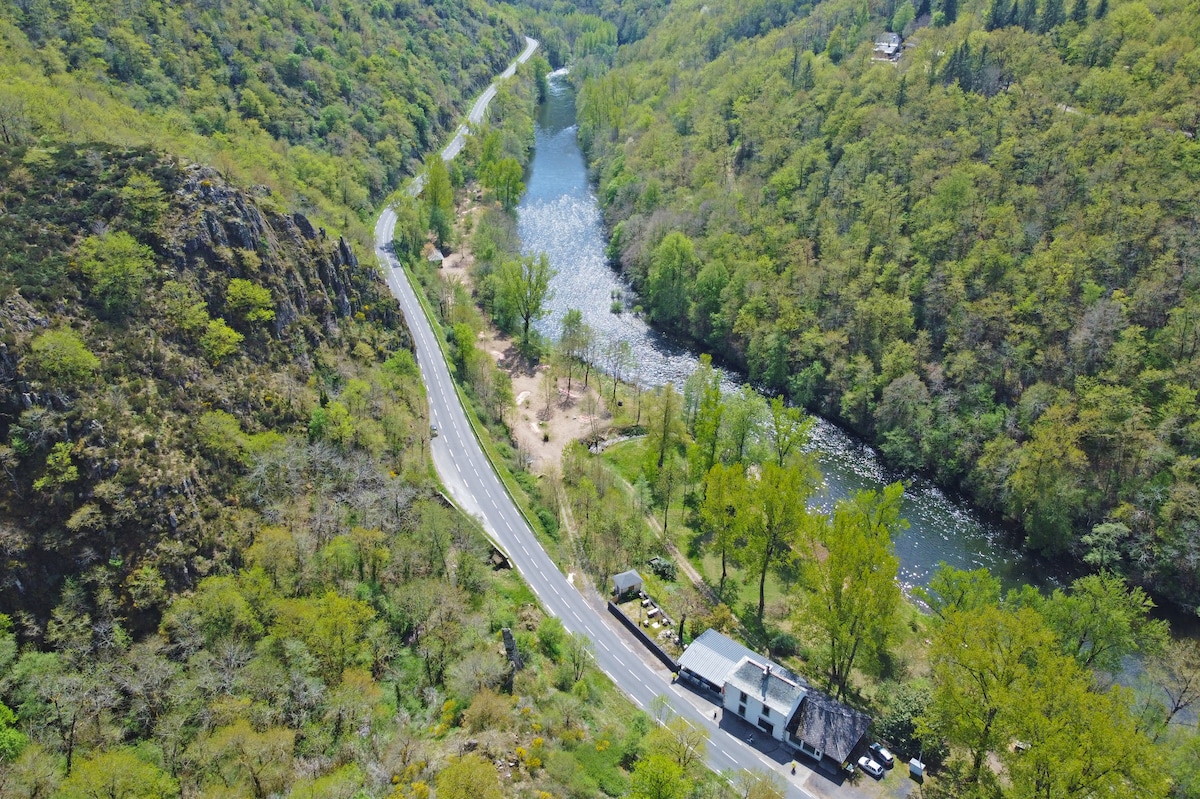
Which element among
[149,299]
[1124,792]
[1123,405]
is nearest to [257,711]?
[149,299]

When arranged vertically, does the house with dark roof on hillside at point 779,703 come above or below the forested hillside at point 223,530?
below

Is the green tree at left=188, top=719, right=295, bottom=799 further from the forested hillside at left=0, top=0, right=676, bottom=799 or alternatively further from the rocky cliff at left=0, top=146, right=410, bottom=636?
the rocky cliff at left=0, top=146, right=410, bottom=636

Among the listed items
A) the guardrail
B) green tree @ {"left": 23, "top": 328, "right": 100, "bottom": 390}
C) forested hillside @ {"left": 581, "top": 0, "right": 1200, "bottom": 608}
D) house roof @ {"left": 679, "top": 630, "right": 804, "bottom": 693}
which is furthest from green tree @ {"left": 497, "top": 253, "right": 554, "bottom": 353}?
green tree @ {"left": 23, "top": 328, "right": 100, "bottom": 390}

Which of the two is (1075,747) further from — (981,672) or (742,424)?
(742,424)

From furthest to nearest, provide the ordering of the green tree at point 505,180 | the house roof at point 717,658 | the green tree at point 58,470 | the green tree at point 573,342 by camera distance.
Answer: the green tree at point 505,180 < the green tree at point 573,342 < the house roof at point 717,658 < the green tree at point 58,470

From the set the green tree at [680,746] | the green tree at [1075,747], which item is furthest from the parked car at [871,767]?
the green tree at [680,746]

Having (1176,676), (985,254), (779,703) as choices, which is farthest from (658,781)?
(985,254)

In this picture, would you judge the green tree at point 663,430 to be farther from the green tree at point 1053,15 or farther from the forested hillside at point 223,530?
the green tree at point 1053,15
